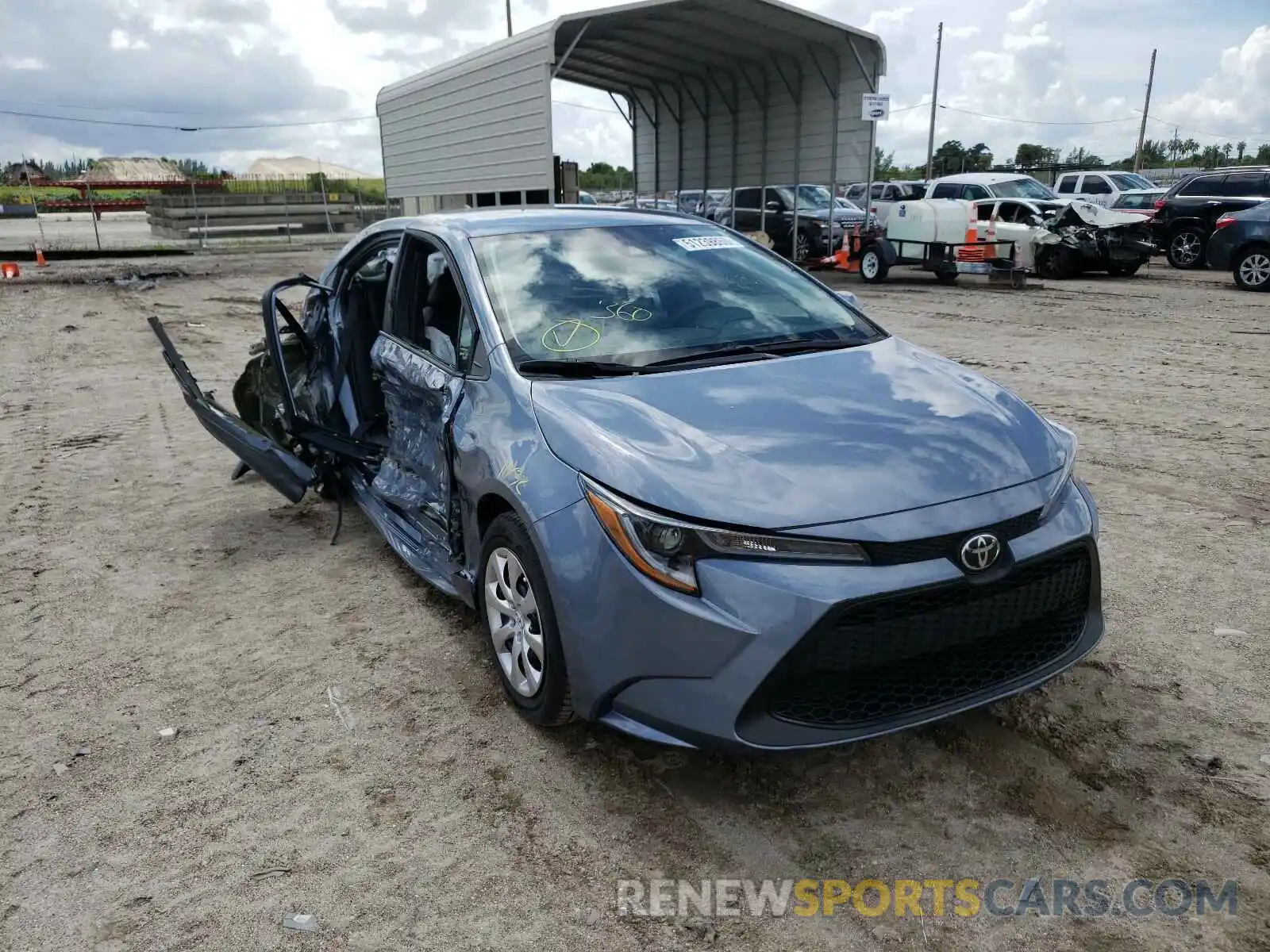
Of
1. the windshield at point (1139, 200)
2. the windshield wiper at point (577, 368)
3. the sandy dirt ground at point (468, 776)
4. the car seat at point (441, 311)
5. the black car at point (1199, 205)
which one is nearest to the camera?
the sandy dirt ground at point (468, 776)

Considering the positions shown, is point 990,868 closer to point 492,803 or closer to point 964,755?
point 964,755

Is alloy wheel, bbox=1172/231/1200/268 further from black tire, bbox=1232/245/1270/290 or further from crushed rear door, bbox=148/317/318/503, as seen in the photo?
crushed rear door, bbox=148/317/318/503

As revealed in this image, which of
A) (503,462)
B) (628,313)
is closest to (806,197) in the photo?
(628,313)

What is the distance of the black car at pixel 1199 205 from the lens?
685 inches

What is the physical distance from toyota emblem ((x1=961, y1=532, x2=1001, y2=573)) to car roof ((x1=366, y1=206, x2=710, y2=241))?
2.27 meters

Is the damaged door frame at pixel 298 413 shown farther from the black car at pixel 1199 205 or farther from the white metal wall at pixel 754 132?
the black car at pixel 1199 205

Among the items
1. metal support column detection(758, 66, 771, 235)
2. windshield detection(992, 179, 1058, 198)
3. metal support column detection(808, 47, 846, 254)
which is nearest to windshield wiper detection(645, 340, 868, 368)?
metal support column detection(808, 47, 846, 254)

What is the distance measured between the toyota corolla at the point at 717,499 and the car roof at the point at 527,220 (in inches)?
1.1

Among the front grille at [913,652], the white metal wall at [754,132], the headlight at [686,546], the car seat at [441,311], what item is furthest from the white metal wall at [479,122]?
the front grille at [913,652]

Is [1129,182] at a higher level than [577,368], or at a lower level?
higher

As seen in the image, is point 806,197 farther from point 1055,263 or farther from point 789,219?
point 1055,263

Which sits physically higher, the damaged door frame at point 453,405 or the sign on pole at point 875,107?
the sign on pole at point 875,107

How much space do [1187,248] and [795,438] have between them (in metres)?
19.0

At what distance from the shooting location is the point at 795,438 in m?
2.76
